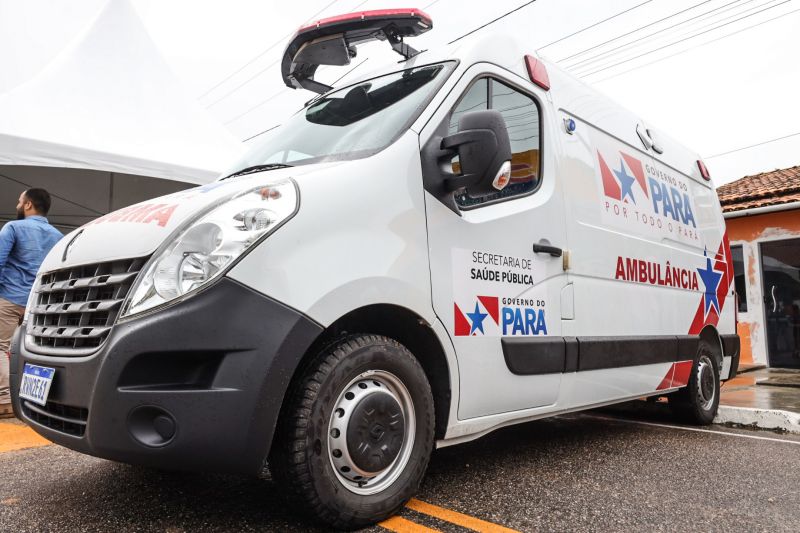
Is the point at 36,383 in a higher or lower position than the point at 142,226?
lower

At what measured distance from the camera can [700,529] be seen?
2.18m

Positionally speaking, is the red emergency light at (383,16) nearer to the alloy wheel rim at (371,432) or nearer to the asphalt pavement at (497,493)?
the alloy wheel rim at (371,432)

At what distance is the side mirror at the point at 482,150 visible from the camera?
7.42 ft

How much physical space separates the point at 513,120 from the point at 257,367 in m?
1.85

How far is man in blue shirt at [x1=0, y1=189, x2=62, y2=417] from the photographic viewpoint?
174 inches

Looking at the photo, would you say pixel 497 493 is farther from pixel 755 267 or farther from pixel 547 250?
pixel 755 267

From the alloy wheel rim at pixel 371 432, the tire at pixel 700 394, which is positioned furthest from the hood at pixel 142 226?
the tire at pixel 700 394

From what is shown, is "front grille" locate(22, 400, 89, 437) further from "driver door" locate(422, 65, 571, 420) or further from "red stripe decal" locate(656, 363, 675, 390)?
"red stripe decal" locate(656, 363, 675, 390)

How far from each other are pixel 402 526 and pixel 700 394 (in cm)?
333

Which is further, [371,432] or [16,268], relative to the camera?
[16,268]

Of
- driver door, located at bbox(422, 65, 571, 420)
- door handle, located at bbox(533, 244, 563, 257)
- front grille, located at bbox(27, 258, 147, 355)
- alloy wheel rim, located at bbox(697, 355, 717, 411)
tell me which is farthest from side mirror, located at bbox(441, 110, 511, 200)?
alloy wheel rim, located at bbox(697, 355, 717, 411)

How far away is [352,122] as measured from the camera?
2688 millimetres

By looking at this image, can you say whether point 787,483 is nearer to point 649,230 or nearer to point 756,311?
point 649,230

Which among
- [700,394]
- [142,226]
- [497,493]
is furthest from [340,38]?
[700,394]
